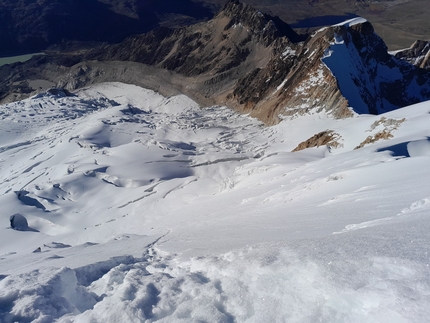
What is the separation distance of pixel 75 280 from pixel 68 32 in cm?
8670

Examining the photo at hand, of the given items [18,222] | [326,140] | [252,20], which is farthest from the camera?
[252,20]

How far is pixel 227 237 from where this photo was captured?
6078mm

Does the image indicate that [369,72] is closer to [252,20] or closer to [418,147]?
[252,20]

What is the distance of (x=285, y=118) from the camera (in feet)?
87.9

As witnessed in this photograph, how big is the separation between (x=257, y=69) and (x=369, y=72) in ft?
31.5

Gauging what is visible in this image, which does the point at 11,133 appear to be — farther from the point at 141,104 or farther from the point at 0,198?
the point at 0,198

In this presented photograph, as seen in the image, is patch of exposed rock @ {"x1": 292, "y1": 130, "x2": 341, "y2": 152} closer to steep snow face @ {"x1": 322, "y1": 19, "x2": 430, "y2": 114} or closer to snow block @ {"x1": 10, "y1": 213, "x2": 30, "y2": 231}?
steep snow face @ {"x1": 322, "y1": 19, "x2": 430, "y2": 114}

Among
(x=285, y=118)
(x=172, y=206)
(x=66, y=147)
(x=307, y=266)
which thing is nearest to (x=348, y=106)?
(x=285, y=118)

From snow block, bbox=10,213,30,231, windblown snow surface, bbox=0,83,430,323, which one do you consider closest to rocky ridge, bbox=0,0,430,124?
windblown snow surface, bbox=0,83,430,323

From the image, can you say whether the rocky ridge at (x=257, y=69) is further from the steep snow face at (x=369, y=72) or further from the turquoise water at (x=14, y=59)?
the turquoise water at (x=14, y=59)

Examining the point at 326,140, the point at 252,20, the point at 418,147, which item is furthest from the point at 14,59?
the point at 418,147

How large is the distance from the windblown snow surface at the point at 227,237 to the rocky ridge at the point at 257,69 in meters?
5.77

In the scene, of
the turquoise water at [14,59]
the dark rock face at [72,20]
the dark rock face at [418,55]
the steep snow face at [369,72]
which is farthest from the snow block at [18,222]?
the dark rock face at [72,20]

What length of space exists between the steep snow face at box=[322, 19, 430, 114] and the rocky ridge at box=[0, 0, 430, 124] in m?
0.08
